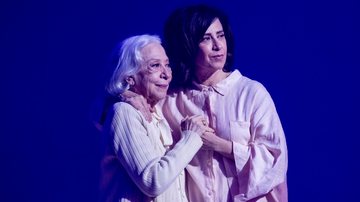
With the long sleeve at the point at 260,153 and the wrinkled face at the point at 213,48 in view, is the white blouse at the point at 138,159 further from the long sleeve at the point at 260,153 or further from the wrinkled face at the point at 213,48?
the wrinkled face at the point at 213,48

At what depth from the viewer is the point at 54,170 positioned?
291cm

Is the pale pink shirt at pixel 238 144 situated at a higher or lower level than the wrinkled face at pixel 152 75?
lower

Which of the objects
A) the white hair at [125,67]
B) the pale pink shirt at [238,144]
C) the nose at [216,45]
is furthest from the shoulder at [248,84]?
the white hair at [125,67]

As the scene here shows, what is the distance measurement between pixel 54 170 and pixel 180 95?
828 millimetres

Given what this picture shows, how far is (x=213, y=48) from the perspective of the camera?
7.48ft

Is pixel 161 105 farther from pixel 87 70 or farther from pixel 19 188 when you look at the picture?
pixel 19 188

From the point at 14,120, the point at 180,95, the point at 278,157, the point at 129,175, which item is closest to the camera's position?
the point at 129,175

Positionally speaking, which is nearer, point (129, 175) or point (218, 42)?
point (129, 175)

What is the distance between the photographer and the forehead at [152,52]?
212 centimetres

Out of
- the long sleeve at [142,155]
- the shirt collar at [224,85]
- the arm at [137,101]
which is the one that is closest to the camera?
the long sleeve at [142,155]

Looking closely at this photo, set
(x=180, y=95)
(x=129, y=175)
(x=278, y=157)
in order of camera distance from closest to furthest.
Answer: (x=129, y=175) < (x=278, y=157) < (x=180, y=95)

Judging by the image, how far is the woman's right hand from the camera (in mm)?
2111

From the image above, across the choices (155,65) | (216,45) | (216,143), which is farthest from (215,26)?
(216,143)

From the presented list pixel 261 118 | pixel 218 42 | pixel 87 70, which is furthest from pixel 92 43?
pixel 261 118
